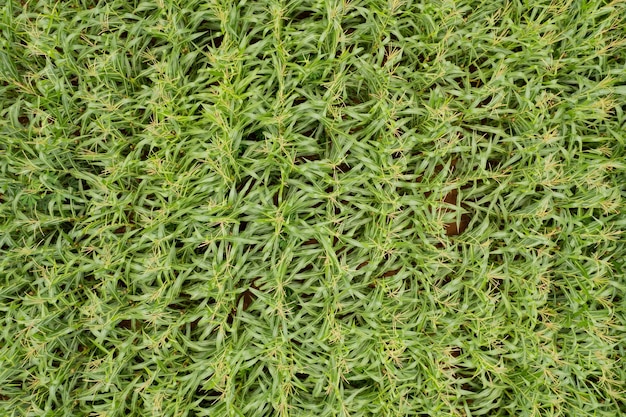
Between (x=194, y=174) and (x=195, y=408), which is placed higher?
(x=194, y=174)

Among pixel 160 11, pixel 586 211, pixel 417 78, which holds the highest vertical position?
pixel 160 11

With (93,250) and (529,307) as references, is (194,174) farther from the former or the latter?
(529,307)

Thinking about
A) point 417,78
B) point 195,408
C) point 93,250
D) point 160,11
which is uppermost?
point 160,11

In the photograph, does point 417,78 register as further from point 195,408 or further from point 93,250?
point 195,408

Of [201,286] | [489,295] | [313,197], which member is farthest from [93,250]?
[489,295]

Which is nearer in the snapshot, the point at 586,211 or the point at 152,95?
the point at 152,95

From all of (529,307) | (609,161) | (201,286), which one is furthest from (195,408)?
(609,161)
